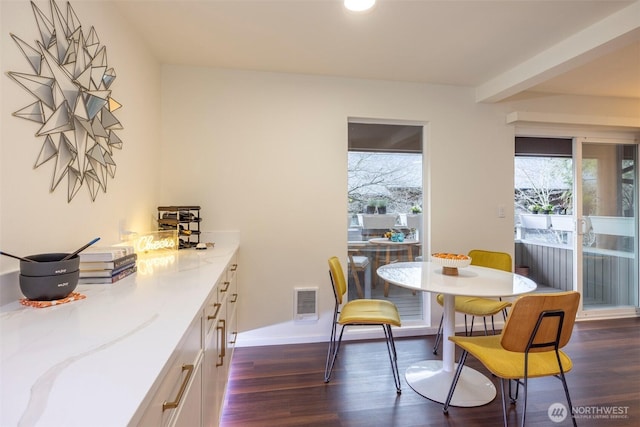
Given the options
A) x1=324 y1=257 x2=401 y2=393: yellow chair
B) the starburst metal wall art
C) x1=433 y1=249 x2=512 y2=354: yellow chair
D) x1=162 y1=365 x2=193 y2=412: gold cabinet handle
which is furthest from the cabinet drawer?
x1=433 y1=249 x2=512 y2=354: yellow chair

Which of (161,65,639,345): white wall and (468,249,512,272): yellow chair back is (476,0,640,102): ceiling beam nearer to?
(161,65,639,345): white wall

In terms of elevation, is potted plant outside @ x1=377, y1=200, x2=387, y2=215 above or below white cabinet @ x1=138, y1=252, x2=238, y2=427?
above

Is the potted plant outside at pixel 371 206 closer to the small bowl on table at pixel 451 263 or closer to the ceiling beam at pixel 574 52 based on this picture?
the small bowl on table at pixel 451 263

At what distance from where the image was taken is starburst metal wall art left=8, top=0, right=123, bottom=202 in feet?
3.84

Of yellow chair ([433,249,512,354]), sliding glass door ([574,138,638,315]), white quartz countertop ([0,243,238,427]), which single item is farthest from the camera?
sliding glass door ([574,138,638,315])

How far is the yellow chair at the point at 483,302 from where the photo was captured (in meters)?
2.22

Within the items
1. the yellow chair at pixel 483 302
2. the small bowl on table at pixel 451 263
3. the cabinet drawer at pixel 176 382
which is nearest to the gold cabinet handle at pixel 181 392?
the cabinet drawer at pixel 176 382

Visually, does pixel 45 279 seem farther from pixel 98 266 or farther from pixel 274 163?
pixel 274 163

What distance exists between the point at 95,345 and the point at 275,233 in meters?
1.98

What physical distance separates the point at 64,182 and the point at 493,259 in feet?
10.00

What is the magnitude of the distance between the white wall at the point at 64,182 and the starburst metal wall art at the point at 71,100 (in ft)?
0.10

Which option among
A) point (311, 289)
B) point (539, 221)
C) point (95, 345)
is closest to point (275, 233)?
point (311, 289)

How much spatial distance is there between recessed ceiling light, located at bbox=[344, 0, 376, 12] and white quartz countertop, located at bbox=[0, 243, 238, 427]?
5.74 ft

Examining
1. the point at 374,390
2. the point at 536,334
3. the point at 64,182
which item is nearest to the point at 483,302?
the point at 536,334
